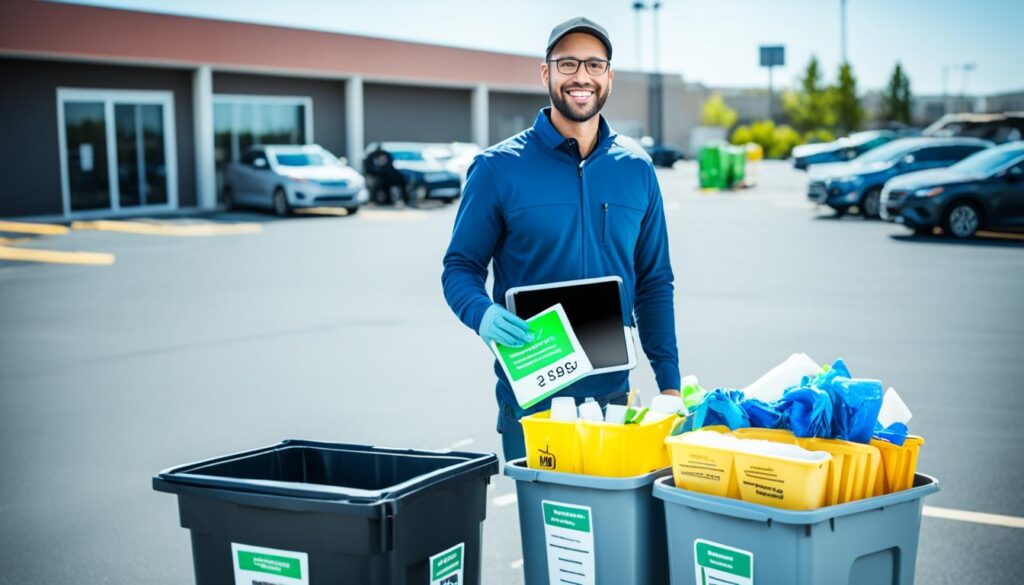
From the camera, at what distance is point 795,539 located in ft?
7.66

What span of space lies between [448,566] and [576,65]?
5.12 feet

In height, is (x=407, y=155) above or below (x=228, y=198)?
above

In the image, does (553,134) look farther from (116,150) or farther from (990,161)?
(116,150)

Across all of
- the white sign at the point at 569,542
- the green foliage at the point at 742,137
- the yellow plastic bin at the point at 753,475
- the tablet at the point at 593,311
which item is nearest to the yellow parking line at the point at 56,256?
the tablet at the point at 593,311

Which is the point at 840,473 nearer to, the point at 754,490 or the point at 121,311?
the point at 754,490

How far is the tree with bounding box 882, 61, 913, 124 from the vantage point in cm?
8525

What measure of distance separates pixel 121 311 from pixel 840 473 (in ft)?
33.5

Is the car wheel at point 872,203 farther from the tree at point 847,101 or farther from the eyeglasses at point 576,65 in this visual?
the tree at point 847,101

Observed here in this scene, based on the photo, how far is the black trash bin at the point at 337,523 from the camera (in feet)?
7.85

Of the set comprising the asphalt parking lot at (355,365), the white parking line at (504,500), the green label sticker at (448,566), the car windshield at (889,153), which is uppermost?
the car windshield at (889,153)

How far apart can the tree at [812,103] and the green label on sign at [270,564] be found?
2990 inches

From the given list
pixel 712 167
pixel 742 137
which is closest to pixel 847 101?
pixel 742 137

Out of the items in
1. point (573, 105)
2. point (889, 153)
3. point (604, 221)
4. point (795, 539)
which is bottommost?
point (795, 539)

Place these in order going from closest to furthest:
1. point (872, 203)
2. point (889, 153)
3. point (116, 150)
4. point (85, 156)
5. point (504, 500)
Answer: point (504, 500) < point (872, 203) < point (889, 153) < point (85, 156) < point (116, 150)
